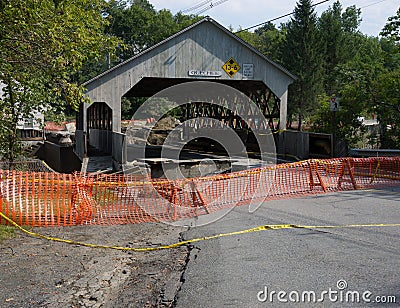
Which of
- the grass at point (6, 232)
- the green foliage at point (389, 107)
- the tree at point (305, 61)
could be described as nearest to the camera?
the grass at point (6, 232)

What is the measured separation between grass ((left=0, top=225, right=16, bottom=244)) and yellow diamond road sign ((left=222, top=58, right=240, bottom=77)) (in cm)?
1385

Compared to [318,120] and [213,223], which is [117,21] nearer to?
[318,120]

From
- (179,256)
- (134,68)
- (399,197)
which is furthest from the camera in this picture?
(134,68)

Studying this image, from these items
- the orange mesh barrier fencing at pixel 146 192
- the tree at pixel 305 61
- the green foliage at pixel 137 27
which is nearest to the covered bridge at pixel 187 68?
the orange mesh barrier fencing at pixel 146 192

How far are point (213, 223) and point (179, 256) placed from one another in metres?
2.15

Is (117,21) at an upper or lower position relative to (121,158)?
upper

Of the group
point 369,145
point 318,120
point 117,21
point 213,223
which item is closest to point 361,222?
point 213,223

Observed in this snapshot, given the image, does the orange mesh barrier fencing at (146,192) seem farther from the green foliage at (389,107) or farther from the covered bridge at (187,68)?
the green foliage at (389,107)

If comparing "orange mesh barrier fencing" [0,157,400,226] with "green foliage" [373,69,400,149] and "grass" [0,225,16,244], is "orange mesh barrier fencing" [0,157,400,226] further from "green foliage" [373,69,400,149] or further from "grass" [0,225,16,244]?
"green foliage" [373,69,400,149]

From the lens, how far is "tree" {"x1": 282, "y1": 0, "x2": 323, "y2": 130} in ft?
175

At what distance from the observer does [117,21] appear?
75438 mm

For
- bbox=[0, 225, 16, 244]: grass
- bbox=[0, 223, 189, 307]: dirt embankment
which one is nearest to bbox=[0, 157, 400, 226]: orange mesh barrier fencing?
bbox=[0, 225, 16, 244]: grass

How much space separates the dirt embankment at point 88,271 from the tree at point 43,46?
13.2ft

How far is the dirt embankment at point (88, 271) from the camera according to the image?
5.25 meters
